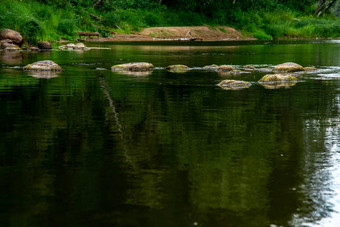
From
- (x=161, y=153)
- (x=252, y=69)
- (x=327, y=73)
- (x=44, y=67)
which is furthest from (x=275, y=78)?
(x=161, y=153)

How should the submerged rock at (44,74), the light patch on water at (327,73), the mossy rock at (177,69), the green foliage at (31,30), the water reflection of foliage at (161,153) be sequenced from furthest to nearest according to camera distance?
the green foliage at (31,30) → the mossy rock at (177,69) → the light patch on water at (327,73) → the submerged rock at (44,74) → the water reflection of foliage at (161,153)

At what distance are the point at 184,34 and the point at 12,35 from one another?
23135mm

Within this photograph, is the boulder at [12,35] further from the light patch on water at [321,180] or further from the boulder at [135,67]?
the light patch on water at [321,180]

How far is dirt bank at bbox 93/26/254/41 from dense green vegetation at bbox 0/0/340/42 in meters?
1.02

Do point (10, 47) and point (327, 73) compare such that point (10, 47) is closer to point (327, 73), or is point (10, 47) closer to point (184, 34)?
point (327, 73)

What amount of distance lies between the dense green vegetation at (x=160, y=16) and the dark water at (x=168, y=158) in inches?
955

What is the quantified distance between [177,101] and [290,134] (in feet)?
14.1

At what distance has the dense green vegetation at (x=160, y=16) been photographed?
1517 inches

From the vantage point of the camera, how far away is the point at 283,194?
19.5 ft

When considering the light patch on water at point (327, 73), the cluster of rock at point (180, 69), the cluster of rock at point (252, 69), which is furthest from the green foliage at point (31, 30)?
the light patch on water at point (327, 73)

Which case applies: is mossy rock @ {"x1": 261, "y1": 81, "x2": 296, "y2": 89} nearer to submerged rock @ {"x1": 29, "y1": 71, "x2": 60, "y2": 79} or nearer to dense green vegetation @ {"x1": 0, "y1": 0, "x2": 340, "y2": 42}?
submerged rock @ {"x1": 29, "y1": 71, "x2": 60, "y2": 79}

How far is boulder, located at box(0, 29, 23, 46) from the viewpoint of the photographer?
33.2 metres

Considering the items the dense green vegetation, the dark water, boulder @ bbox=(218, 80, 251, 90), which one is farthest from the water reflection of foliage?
the dense green vegetation

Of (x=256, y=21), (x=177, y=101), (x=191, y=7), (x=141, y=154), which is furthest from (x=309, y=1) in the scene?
(x=141, y=154)
